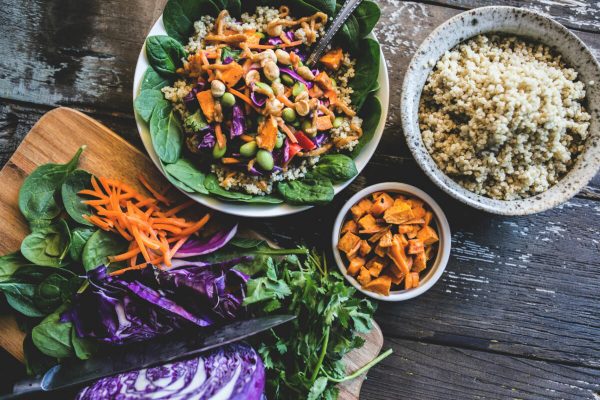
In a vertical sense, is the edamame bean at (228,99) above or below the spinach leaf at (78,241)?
above

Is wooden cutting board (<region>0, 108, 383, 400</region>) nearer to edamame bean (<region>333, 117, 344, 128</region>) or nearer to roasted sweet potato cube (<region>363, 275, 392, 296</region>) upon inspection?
roasted sweet potato cube (<region>363, 275, 392, 296</region>)

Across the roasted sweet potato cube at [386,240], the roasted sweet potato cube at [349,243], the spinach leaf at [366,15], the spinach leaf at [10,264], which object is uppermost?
the spinach leaf at [366,15]

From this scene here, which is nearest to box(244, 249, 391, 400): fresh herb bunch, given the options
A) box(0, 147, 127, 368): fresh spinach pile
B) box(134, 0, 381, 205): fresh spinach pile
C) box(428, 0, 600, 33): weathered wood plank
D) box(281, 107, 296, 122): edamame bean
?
box(134, 0, 381, 205): fresh spinach pile

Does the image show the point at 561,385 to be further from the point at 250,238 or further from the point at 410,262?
the point at 250,238

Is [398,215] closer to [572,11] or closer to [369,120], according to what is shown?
[369,120]

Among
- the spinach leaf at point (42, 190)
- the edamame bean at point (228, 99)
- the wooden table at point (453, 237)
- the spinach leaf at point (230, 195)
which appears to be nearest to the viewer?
the edamame bean at point (228, 99)

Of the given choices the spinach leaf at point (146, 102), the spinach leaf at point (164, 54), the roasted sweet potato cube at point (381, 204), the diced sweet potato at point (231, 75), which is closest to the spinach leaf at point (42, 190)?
the spinach leaf at point (146, 102)

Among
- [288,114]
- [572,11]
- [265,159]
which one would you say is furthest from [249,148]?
[572,11]

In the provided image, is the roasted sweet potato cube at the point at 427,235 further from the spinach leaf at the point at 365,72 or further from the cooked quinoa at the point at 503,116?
the spinach leaf at the point at 365,72
